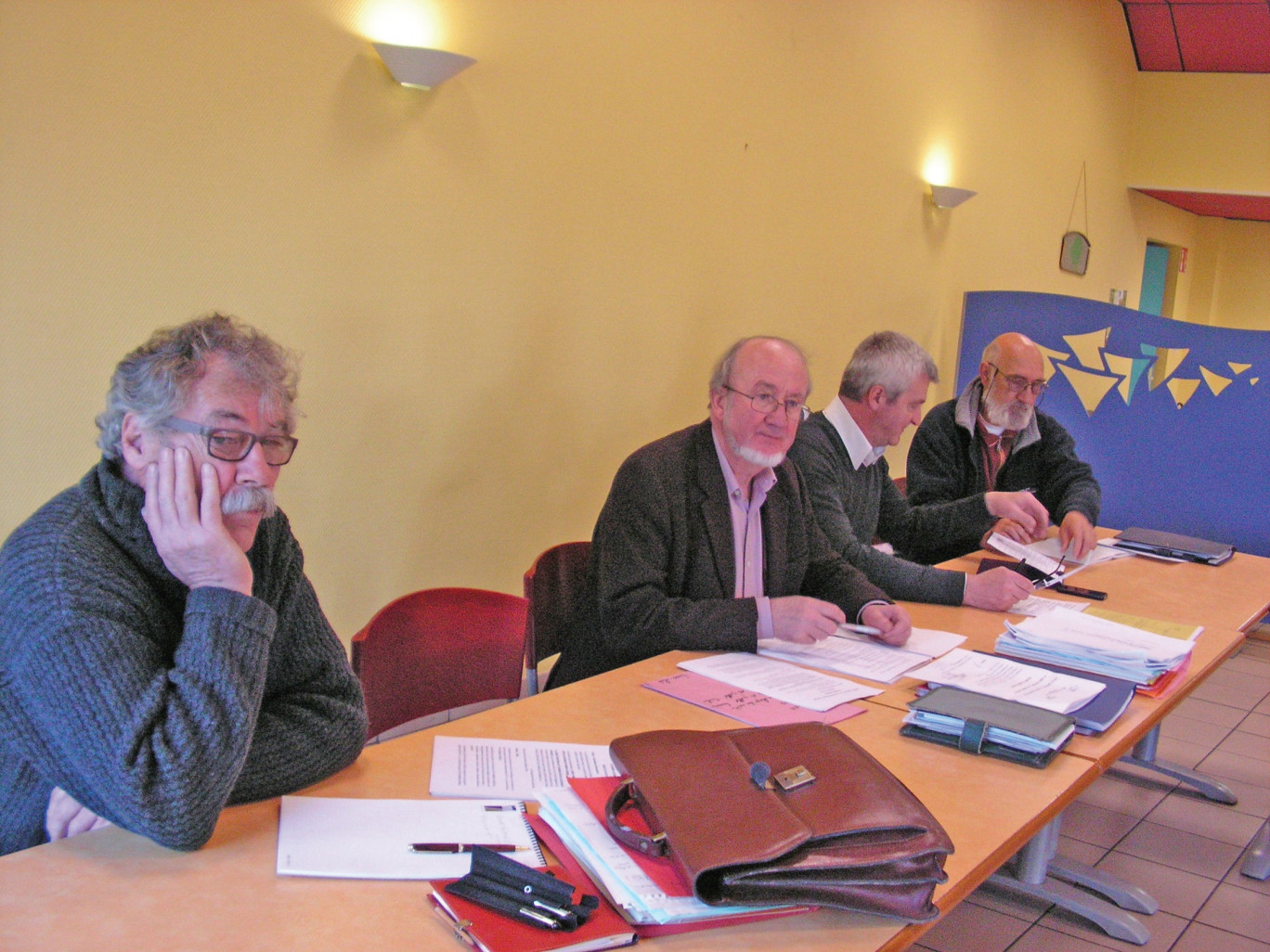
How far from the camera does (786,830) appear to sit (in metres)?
1.19

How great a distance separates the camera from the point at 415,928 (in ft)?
3.80

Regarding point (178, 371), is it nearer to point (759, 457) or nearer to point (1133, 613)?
point (759, 457)

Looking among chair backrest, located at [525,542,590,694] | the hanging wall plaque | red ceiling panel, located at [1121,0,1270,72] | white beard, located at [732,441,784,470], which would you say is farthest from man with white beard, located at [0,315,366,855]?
red ceiling panel, located at [1121,0,1270,72]

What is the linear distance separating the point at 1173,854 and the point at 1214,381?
120 inches

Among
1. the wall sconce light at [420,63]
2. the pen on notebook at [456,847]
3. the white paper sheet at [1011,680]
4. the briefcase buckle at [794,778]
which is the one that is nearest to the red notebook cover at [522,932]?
the pen on notebook at [456,847]

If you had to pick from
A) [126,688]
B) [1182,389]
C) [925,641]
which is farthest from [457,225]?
[1182,389]

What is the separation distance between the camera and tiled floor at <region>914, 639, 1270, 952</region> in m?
2.64

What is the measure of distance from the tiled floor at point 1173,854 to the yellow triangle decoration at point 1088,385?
1860 mm

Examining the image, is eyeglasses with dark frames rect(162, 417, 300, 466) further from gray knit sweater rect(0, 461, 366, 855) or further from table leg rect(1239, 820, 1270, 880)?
table leg rect(1239, 820, 1270, 880)

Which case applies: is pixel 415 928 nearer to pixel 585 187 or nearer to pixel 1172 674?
pixel 1172 674

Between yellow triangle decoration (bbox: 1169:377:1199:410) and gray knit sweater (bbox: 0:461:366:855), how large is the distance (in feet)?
16.7

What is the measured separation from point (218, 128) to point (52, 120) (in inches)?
15.1

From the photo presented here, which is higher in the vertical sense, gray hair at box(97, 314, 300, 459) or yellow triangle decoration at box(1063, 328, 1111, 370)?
yellow triangle decoration at box(1063, 328, 1111, 370)

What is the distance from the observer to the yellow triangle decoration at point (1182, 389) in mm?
5418
